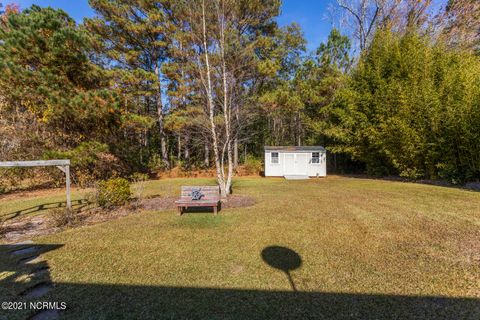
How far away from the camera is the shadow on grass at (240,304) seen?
7.55 ft

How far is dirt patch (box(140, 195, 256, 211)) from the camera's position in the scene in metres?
6.85

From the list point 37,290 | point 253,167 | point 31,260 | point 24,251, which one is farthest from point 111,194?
point 253,167

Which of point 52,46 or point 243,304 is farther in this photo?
point 52,46

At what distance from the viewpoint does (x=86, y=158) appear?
10.7 meters

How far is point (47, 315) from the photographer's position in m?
2.35

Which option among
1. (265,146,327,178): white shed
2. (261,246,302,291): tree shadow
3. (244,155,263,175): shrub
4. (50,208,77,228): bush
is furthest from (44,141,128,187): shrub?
(265,146,327,178): white shed

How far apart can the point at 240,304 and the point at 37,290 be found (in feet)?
8.70

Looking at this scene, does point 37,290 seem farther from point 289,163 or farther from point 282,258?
point 289,163

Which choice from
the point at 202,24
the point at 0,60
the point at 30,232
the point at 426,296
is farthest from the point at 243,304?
the point at 0,60

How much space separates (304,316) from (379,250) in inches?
89.4

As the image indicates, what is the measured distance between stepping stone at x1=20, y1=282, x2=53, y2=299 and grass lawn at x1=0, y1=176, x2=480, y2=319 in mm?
88

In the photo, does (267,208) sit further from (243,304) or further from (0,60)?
(0,60)

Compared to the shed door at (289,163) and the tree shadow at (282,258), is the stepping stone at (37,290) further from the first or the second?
the shed door at (289,163)

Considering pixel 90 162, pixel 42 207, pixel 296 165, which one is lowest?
pixel 42 207
